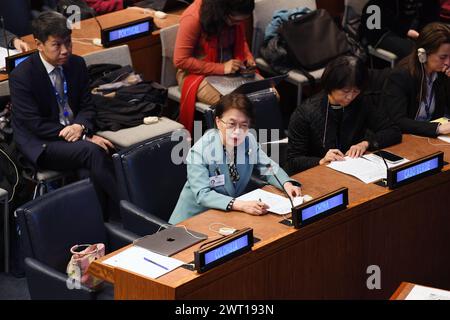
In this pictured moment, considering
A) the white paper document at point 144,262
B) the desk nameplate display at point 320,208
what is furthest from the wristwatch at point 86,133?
the desk nameplate display at point 320,208

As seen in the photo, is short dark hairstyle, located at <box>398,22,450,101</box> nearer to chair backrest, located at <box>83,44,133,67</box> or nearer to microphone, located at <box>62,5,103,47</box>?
chair backrest, located at <box>83,44,133,67</box>

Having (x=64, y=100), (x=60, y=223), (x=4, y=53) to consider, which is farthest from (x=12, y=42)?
(x=60, y=223)

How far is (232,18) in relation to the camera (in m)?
5.77

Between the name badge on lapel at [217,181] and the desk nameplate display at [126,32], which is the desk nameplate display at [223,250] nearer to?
the name badge on lapel at [217,181]

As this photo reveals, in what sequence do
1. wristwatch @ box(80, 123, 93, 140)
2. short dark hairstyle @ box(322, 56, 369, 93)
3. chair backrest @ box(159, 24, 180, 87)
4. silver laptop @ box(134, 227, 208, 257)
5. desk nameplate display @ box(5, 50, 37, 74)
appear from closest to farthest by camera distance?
silver laptop @ box(134, 227, 208, 257), short dark hairstyle @ box(322, 56, 369, 93), wristwatch @ box(80, 123, 93, 140), desk nameplate display @ box(5, 50, 37, 74), chair backrest @ box(159, 24, 180, 87)

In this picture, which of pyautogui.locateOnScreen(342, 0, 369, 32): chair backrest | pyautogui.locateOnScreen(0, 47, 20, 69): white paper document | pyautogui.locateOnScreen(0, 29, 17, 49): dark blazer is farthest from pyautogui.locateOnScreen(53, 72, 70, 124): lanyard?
pyautogui.locateOnScreen(342, 0, 369, 32): chair backrest

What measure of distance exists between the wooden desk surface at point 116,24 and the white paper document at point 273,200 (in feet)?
6.12

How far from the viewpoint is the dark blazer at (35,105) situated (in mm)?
5148

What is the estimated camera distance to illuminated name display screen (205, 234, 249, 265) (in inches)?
146

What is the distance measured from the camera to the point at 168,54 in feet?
20.0

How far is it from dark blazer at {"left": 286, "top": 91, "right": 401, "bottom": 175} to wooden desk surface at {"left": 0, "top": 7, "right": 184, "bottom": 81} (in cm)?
155

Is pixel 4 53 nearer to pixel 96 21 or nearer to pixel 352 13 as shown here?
pixel 96 21

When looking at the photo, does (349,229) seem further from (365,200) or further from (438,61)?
(438,61)

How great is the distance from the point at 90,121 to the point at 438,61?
182 cm
